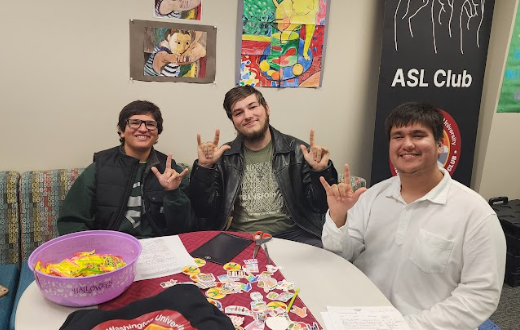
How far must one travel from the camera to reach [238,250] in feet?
5.24

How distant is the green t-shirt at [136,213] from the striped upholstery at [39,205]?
0.45 m

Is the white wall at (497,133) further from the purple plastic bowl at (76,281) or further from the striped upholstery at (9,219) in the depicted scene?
the striped upholstery at (9,219)

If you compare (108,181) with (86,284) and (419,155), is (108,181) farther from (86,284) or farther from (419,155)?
(419,155)

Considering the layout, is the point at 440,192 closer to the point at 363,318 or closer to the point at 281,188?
the point at 363,318

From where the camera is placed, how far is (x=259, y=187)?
2236mm

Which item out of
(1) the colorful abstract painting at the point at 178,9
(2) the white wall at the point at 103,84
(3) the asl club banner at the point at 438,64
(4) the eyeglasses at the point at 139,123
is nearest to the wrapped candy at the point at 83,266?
(4) the eyeglasses at the point at 139,123

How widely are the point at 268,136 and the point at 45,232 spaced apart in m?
1.38

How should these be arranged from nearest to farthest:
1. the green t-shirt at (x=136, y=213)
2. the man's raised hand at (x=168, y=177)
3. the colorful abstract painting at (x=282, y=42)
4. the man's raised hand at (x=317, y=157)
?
the man's raised hand at (x=168, y=177)
the man's raised hand at (x=317, y=157)
the green t-shirt at (x=136, y=213)
the colorful abstract painting at (x=282, y=42)

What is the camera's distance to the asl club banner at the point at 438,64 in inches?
109

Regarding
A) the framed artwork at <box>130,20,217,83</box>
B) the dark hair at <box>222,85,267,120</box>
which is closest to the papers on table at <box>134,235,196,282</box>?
the dark hair at <box>222,85,267,120</box>

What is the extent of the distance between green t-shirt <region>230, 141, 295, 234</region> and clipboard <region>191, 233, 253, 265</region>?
1.64 ft

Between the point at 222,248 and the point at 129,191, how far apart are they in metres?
0.77

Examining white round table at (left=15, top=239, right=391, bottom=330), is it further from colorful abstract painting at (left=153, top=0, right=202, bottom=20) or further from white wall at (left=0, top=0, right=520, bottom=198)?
colorful abstract painting at (left=153, top=0, right=202, bottom=20)

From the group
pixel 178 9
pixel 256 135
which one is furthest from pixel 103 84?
pixel 256 135
